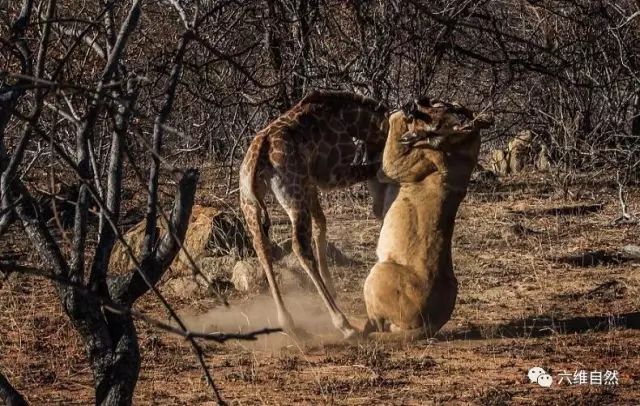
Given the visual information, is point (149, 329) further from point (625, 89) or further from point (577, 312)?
point (625, 89)

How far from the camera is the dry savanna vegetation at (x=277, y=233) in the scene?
4.59 meters

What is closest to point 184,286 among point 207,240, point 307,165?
point 207,240

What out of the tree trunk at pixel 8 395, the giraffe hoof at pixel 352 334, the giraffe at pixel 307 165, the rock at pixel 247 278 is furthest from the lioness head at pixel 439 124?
the tree trunk at pixel 8 395

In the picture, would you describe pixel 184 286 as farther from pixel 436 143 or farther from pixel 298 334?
pixel 436 143

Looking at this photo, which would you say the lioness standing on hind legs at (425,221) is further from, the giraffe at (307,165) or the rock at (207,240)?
the rock at (207,240)

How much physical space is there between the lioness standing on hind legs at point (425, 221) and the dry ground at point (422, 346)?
0.30 metres

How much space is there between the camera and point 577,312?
8.25 meters

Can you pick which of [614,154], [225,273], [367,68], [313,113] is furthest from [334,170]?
[614,154]

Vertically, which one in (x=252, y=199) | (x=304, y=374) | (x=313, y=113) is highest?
(x=313, y=113)

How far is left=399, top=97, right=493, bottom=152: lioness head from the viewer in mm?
7098

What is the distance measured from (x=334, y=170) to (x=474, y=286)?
6.63 feet

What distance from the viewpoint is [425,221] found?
23.6 ft

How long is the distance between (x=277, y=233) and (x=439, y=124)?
168 inches

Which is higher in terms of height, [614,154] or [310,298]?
[614,154]
